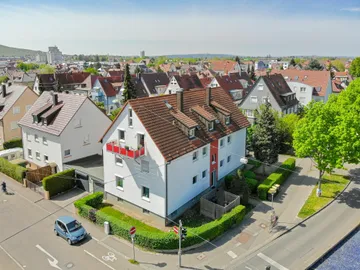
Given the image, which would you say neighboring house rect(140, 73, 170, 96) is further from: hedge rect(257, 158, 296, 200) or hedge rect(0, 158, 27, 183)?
hedge rect(257, 158, 296, 200)

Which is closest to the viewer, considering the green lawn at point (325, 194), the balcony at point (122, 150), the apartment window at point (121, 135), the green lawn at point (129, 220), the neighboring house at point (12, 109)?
the balcony at point (122, 150)

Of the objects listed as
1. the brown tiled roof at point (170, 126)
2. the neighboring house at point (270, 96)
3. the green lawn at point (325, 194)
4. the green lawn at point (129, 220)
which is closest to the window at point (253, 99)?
the neighboring house at point (270, 96)

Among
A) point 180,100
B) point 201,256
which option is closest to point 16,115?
point 180,100

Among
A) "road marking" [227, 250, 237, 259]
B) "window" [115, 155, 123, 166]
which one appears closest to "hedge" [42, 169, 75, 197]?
"window" [115, 155, 123, 166]

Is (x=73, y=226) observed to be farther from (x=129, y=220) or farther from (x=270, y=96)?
(x=270, y=96)

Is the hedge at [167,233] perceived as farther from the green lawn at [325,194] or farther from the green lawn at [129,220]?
the green lawn at [325,194]

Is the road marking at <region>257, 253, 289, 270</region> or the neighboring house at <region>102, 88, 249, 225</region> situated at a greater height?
the neighboring house at <region>102, 88, 249, 225</region>
